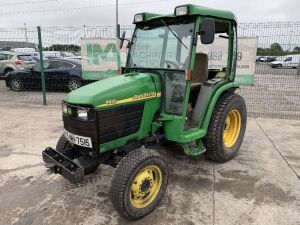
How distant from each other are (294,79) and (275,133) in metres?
6.54

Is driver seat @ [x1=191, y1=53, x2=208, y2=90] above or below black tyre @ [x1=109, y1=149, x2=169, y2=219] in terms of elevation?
above

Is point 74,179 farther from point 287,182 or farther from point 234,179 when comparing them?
point 287,182

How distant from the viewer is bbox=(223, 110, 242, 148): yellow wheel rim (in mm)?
4723

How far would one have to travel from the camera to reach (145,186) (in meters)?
3.19

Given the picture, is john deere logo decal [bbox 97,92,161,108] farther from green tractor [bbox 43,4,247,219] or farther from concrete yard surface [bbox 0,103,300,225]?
concrete yard surface [bbox 0,103,300,225]

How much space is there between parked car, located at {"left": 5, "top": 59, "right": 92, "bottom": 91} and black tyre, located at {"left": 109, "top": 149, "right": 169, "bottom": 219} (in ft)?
26.5

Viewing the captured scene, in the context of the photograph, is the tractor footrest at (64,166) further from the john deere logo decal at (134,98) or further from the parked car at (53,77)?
the parked car at (53,77)

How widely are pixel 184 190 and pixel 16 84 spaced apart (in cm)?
1014

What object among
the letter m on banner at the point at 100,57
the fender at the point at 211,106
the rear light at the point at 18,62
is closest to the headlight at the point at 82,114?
the fender at the point at 211,106

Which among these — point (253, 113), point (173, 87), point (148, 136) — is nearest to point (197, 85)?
point (173, 87)

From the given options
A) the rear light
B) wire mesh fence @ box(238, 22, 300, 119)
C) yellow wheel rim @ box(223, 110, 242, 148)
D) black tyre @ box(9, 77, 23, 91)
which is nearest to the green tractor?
yellow wheel rim @ box(223, 110, 242, 148)

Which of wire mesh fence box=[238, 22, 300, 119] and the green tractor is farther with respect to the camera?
wire mesh fence box=[238, 22, 300, 119]

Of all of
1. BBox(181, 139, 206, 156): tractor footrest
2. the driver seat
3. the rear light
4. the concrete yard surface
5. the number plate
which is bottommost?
the concrete yard surface

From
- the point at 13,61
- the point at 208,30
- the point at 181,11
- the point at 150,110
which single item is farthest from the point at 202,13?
the point at 13,61
